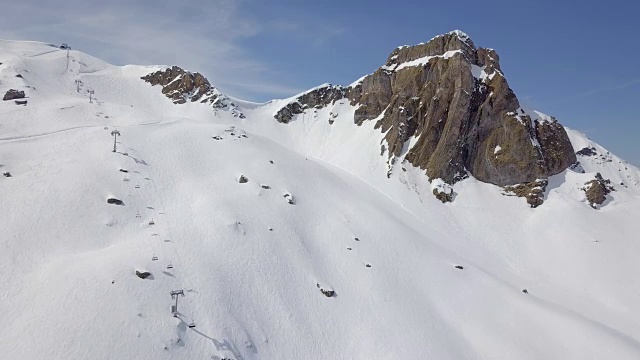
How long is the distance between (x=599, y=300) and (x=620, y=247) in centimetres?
1388

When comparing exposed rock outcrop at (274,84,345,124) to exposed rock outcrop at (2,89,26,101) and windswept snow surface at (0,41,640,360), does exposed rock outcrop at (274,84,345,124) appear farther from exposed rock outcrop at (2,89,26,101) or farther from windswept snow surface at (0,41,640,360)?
exposed rock outcrop at (2,89,26,101)

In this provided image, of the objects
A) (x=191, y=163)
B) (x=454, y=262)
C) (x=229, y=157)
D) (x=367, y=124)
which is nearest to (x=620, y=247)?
(x=454, y=262)

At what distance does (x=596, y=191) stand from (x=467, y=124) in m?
25.2

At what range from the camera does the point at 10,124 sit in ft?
179

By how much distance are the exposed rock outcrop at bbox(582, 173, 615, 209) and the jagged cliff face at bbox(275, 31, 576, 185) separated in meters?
5.65

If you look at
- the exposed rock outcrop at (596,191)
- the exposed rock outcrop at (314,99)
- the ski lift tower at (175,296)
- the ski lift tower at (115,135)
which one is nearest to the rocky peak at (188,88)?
the exposed rock outcrop at (314,99)

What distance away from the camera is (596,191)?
231ft

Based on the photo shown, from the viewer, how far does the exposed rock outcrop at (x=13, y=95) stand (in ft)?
217

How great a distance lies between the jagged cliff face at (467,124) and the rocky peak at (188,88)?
134 ft

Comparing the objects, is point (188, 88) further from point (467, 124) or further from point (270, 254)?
point (270, 254)

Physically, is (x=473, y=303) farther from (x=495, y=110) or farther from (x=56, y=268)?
(x=495, y=110)

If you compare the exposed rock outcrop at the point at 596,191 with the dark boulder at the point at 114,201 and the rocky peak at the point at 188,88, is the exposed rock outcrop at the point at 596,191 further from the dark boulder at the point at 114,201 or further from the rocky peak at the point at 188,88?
the rocky peak at the point at 188,88

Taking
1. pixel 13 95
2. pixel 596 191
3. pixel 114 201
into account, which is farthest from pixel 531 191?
pixel 13 95

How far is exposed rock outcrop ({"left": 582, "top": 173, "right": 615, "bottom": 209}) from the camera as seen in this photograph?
69.9 m
